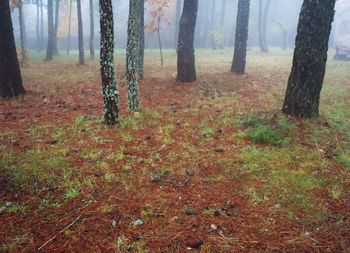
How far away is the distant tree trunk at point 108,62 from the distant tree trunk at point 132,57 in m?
1.22

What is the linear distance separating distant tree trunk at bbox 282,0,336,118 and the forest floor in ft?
1.80

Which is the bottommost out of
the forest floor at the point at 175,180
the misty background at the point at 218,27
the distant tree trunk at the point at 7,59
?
the forest floor at the point at 175,180

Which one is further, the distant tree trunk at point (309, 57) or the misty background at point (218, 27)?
the misty background at point (218, 27)

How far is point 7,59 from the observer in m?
11.2

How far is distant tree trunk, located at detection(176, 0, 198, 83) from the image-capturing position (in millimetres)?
12906

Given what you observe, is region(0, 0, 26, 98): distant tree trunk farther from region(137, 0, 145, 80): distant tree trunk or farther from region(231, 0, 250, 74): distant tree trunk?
region(231, 0, 250, 74): distant tree trunk

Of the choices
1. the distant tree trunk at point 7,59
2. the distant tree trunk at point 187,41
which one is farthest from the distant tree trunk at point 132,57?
the distant tree trunk at point 7,59

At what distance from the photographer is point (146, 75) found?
51.5ft

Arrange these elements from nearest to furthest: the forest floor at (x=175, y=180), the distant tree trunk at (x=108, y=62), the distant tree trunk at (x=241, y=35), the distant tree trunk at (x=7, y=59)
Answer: the forest floor at (x=175, y=180) < the distant tree trunk at (x=108, y=62) < the distant tree trunk at (x=7, y=59) < the distant tree trunk at (x=241, y=35)

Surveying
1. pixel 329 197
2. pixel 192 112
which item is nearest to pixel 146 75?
pixel 192 112

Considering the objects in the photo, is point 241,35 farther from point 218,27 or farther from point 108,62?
point 218,27

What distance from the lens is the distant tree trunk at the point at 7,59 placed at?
10977 millimetres

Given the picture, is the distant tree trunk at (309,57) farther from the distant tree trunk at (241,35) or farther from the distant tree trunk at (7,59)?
the distant tree trunk at (7,59)

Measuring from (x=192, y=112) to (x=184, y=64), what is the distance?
443 cm
